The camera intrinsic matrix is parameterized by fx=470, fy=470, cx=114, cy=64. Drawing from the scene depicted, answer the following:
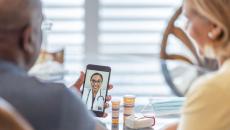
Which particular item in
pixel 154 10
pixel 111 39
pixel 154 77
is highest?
pixel 154 10

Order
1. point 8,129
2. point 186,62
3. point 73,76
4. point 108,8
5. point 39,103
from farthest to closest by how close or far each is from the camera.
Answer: point 108,8, point 73,76, point 186,62, point 39,103, point 8,129

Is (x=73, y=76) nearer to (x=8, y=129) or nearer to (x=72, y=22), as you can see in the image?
(x=72, y=22)

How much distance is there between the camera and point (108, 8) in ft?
8.88

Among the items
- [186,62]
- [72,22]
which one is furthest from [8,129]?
[72,22]

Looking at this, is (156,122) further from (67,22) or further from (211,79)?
(67,22)

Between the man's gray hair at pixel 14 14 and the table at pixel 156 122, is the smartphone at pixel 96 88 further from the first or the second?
the man's gray hair at pixel 14 14

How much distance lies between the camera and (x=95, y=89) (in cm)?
176

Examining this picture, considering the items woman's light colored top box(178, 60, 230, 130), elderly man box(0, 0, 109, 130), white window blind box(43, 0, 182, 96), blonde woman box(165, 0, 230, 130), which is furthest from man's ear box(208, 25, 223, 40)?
white window blind box(43, 0, 182, 96)

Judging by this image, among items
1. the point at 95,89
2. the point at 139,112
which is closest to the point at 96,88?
the point at 95,89

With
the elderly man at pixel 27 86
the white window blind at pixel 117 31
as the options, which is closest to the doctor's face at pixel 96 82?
the elderly man at pixel 27 86

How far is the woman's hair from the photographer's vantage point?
1.22m

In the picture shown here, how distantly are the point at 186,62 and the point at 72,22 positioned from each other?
1.06m

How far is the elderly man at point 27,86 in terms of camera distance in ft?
3.75

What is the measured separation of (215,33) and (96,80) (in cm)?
62
